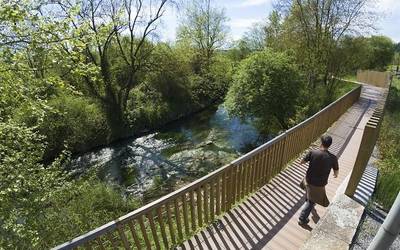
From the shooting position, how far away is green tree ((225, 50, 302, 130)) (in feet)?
43.8

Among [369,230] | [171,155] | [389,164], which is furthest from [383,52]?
[369,230]

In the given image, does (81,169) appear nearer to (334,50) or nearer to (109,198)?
(109,198)

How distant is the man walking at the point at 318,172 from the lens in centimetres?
419

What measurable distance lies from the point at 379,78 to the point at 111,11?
2225cm

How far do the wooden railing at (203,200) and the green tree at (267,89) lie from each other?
628 cm

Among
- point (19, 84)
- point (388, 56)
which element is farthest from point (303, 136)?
point (388, 56)

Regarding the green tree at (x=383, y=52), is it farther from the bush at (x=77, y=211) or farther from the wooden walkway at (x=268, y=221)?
the bush at (x=77, y=211)

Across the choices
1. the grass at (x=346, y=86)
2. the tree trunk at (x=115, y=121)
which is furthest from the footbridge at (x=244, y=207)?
the grass at (x=346, y=86)

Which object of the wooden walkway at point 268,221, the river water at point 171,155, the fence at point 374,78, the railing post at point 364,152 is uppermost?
the railing post at point 364,152

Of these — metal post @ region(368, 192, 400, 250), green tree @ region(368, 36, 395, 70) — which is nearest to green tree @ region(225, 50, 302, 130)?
metal post @ region(368, 192, 400, 250)

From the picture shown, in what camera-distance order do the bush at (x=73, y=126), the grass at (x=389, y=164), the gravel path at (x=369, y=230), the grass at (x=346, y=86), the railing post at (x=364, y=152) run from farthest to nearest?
1. the grass at (x=346, y=86)
2. the bush at (x=73, y=126)
3. the grass at (x=389, y=164)
4. the railing post at (x=364, y=152)
5. the gravel path at (x=369, y=230)

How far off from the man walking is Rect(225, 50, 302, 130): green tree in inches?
362

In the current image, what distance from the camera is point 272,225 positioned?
455 cm

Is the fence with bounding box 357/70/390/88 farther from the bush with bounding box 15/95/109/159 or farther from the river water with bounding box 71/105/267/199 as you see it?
the bush with bounding box 15/95/109/159
